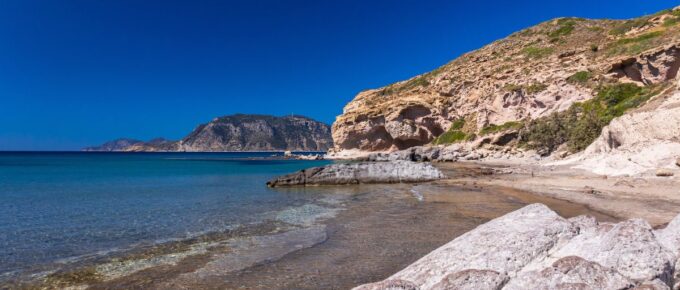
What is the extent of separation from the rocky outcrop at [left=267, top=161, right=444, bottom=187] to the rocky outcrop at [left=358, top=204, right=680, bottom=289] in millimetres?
23190

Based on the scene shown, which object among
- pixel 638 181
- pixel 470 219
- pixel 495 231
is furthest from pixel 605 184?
pixel 495 231

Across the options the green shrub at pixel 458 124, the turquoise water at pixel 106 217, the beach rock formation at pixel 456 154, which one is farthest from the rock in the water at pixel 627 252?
the green shrub at pixel 458 124

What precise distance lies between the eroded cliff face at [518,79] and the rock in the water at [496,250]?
2421 inches

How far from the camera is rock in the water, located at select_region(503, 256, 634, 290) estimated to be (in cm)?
421

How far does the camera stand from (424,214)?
15.0 m

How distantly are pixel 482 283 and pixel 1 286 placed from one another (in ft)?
30.5

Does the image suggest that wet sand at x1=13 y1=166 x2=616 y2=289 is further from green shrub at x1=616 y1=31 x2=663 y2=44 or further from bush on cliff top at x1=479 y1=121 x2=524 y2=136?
green shrub at x1=616 y1=31 x2=663 y2=44

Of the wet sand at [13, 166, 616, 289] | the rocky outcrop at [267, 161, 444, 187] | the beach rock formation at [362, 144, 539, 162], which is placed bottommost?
the wet sand at [13, 166, 616, 289]

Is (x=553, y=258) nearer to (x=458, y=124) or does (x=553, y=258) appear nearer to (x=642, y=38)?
(x=642, y=38)

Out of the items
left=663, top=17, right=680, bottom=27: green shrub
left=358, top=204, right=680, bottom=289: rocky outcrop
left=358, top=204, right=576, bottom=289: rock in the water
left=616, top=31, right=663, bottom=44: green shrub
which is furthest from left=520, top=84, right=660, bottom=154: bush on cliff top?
left=358, top=204, right=576, bottom=289: rock in the water

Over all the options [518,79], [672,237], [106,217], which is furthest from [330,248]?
[518,79]

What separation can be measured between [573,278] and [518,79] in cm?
7305

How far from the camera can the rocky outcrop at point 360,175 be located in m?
28.8

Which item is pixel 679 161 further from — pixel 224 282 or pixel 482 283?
pixel 224 282
